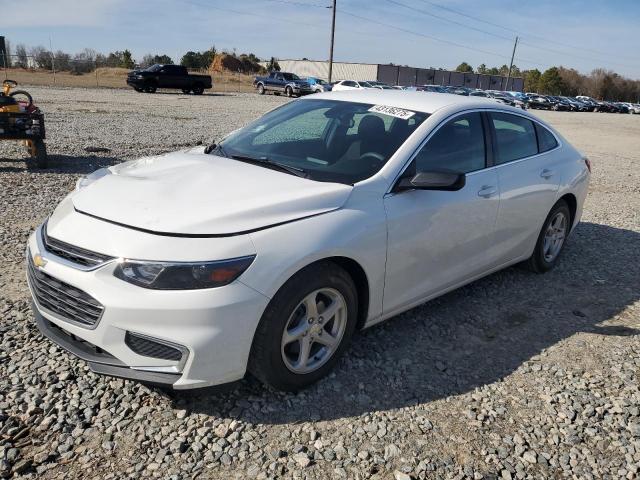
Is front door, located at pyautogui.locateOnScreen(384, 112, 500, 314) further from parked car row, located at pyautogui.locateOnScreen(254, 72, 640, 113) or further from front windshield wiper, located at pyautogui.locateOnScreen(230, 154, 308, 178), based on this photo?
parked car row, located at pyautogui.locateOnScreen(254, 72, 640, 113)

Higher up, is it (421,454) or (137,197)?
(137,197)

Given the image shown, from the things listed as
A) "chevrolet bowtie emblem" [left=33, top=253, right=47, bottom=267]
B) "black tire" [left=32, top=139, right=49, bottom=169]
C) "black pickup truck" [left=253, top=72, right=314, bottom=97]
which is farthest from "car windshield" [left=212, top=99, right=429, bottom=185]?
"black pickup truck" [left=253, top=72, right=314, bottom=97]

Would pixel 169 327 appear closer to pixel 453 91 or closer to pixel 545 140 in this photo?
pixel 545 140

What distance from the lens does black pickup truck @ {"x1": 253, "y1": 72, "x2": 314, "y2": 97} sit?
37406 millimetres

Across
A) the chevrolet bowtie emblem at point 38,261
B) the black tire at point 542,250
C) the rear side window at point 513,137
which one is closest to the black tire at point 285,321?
the chevrolet bowtie emblem at point 38,261

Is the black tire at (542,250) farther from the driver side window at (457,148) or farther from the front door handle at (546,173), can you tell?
the driver side window at (457,148)

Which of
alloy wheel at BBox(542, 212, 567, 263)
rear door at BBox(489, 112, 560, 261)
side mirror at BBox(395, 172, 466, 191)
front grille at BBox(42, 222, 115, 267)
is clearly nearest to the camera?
front grille at BBox(42, 222, 115, 267)

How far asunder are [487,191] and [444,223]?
2.11 feet

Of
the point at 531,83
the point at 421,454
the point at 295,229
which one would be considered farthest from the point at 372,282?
the point at 531,83

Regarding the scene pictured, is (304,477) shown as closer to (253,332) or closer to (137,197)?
(253,332)

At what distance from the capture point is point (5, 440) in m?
2.65

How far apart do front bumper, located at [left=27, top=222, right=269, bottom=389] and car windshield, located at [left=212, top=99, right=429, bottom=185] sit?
1.13 meters

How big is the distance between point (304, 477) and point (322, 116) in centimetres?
271

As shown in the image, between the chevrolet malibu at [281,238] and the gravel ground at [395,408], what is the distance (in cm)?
32
